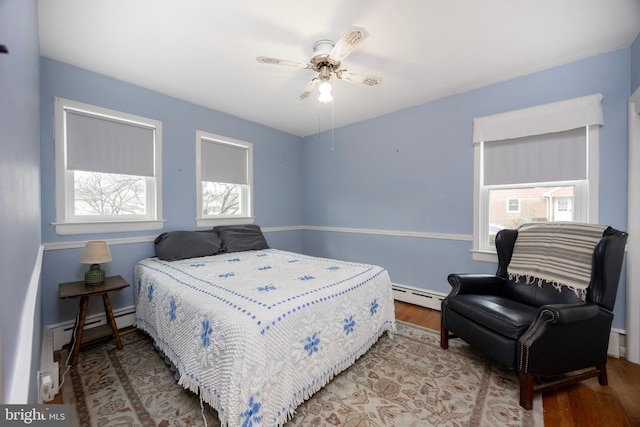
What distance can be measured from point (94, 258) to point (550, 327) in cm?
340

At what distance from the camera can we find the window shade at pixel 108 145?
2.42 meters

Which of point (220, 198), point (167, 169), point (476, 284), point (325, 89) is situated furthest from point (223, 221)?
point (476, 284)

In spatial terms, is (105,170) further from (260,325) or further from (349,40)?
(349,40)

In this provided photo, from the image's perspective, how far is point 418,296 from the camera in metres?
3.25

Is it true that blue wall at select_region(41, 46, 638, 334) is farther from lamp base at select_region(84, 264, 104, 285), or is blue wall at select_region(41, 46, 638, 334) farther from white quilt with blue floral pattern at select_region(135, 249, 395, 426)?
white quilt with blue floral pattern at select_region(135, 249, 395, 426)

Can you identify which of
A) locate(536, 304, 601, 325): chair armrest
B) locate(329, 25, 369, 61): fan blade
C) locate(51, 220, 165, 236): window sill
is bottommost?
locate(536, 304, 601, 325): chair armrest

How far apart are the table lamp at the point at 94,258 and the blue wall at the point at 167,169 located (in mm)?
294

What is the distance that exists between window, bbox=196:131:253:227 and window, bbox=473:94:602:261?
300 centimetres

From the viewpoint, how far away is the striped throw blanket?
189 cm

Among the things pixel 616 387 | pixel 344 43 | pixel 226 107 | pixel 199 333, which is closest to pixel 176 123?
pixel 226 107

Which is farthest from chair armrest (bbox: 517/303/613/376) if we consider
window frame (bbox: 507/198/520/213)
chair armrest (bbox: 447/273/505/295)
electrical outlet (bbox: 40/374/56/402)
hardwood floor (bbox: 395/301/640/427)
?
electrical outlet (bbox: 40/374/56/402)

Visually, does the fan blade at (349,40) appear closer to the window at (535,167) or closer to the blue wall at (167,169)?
the window at (535,167)

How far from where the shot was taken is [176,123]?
3.07m

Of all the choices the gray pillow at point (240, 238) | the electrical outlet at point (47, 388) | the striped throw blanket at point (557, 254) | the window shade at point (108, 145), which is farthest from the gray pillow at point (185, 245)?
the striped throw blanket at point (557, 254)
